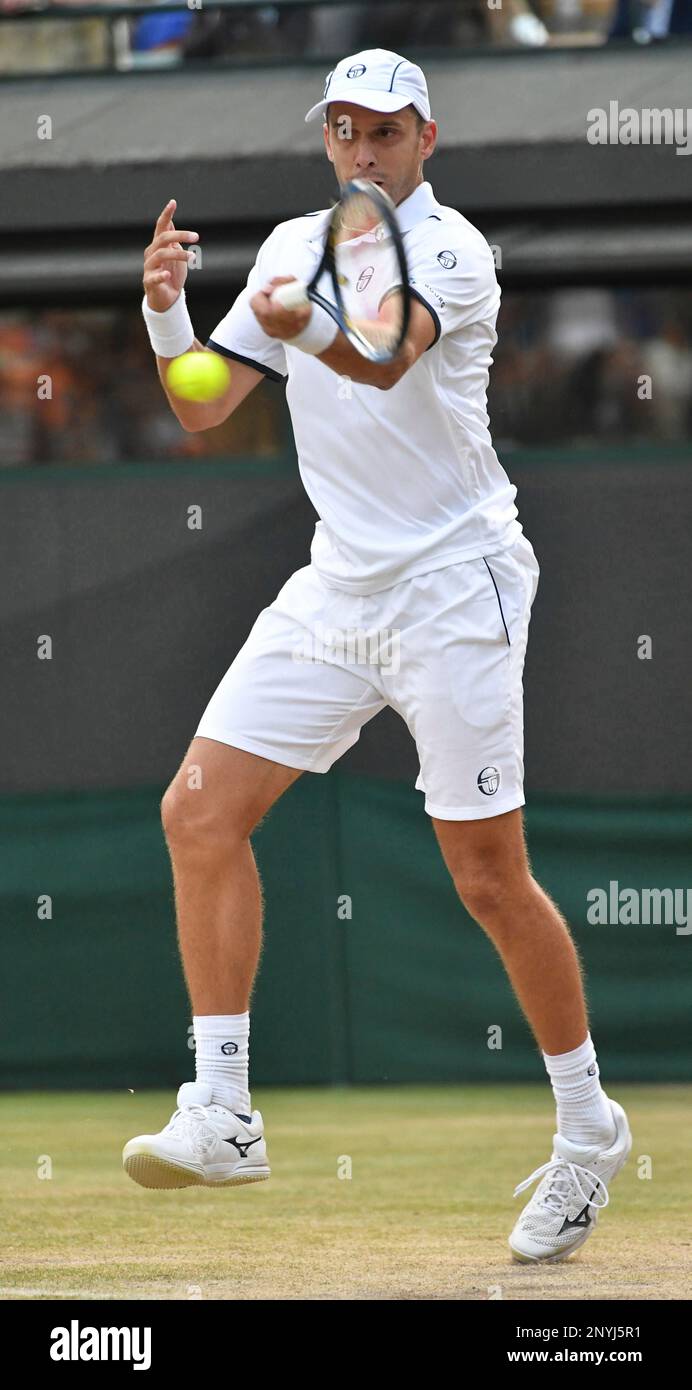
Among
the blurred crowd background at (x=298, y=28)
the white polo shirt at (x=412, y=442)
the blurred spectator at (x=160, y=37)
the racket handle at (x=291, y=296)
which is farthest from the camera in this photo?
the blurred spectator at (x=160, y=37)

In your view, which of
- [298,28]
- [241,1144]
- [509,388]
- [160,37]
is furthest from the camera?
[160,37]

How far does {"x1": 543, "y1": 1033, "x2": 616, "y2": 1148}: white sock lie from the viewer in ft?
14.1

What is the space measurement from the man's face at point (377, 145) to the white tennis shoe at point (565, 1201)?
2.04 metres

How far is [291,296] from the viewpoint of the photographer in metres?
3.56

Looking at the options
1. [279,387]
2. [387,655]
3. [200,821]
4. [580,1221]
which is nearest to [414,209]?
[387,655]

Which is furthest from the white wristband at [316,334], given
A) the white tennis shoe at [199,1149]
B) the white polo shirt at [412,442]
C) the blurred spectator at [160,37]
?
the blurred spectator at [160,37]

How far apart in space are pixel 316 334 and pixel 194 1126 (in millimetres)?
1597

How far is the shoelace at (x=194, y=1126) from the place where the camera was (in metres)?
4.01

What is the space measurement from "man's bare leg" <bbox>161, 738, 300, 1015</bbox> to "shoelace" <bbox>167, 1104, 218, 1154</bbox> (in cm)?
21

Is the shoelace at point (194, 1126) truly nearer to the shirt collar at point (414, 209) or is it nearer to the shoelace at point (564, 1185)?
the shoelace at point (564, 1185)

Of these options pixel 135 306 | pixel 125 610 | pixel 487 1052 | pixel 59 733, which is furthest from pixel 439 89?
pixel 487 1052

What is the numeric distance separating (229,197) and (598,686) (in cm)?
280

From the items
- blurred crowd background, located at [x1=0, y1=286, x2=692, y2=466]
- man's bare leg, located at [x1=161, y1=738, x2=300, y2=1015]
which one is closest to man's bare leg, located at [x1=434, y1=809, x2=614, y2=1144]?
man's bare leg, located at [x1=161, y1=738, x2=300, y2=1015]

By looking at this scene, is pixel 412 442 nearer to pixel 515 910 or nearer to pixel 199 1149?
pixel 515 910
